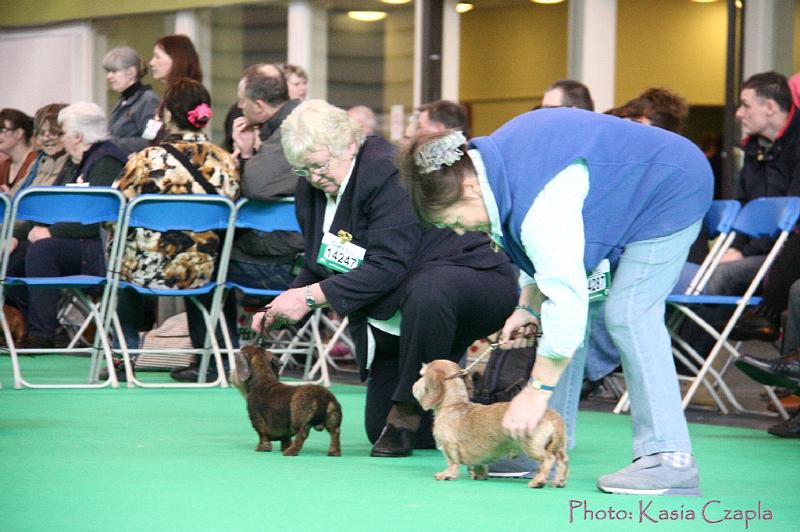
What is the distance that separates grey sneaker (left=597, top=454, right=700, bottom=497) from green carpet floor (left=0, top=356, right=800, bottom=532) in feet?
0.17

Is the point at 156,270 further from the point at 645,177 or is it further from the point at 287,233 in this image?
the point at 645,177

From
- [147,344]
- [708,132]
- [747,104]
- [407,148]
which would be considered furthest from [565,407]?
[708,132]

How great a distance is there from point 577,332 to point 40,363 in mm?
5545

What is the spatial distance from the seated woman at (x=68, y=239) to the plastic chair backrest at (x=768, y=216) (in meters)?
3.32

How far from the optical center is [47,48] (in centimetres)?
1449

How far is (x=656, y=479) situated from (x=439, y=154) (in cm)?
101

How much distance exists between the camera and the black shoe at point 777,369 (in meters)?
4.97

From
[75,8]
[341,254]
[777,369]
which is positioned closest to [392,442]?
[341,254]

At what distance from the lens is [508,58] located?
13.6 m

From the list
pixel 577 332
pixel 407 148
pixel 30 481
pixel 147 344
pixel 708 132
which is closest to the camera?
pixel 577 332

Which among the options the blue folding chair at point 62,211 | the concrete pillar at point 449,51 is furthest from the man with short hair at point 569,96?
the concrete pillar at point 449,51

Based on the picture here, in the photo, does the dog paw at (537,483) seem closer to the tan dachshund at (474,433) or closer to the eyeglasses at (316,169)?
the tan dachshund at (474,433)

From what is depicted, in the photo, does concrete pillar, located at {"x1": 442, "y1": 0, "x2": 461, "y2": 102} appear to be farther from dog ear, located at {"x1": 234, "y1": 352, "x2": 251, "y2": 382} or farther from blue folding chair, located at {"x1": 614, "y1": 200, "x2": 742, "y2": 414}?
dog ear, located at {"x1": 234, "y1": 352, "x2": 251, "y2": 382}

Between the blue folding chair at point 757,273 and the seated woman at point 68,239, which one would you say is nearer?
the blue folding chair at point 757,273
